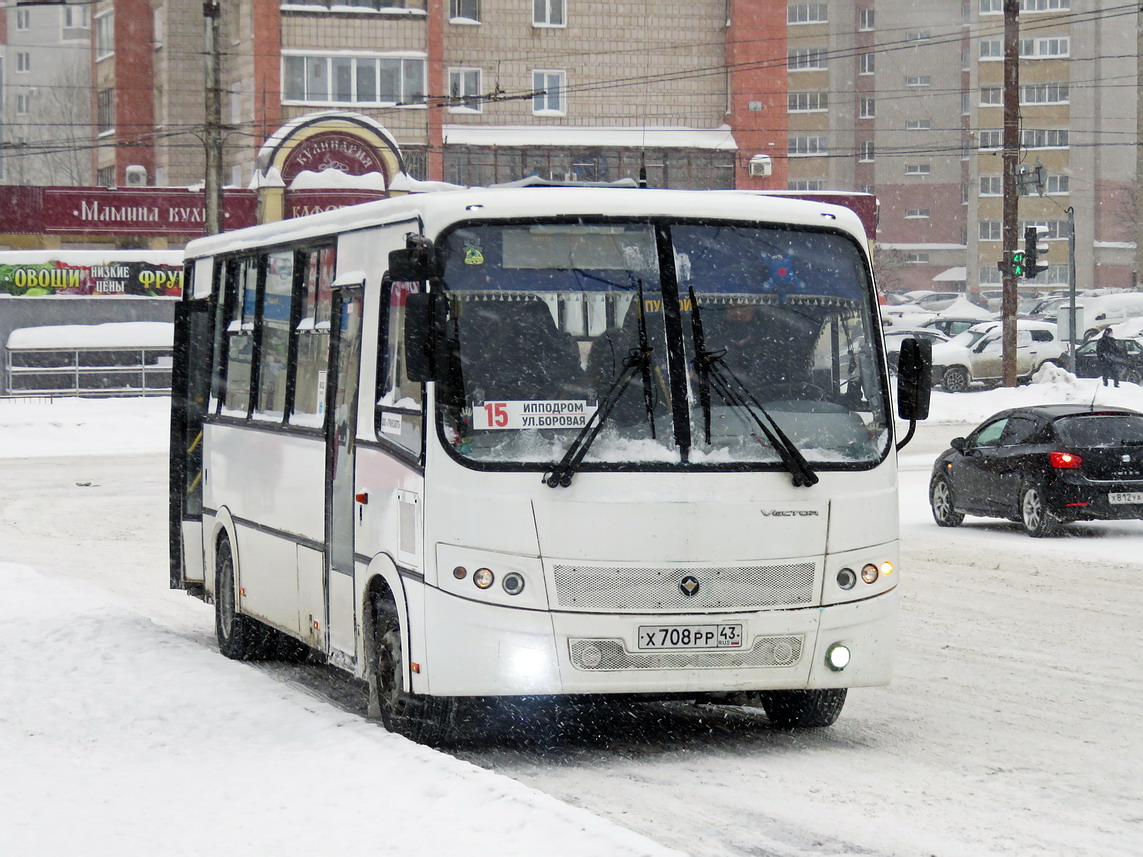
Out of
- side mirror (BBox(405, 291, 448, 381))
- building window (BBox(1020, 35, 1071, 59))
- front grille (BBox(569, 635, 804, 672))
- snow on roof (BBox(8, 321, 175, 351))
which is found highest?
building window (BBox(1020, 35, 1071, 59))

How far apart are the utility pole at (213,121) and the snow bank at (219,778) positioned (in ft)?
81.2

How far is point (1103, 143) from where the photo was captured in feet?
349

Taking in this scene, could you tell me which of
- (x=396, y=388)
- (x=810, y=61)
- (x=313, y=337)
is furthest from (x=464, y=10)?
(x=810, y=61)

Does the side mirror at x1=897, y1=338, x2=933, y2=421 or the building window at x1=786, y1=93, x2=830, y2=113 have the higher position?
the building window at x1=786, y1=93, x2=830, y2=113

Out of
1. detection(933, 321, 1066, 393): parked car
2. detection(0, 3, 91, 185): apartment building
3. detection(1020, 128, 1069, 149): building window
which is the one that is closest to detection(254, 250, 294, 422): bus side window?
detection(933, 321, 1066, 393): parked car

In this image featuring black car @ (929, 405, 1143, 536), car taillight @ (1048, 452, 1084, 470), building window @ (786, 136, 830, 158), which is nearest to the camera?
black car @ (929, 405, 1143, 536)

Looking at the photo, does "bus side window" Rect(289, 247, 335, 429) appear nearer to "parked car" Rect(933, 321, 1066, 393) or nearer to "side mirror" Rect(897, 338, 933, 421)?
"side mirror" Rect(897, 338, 933, 421)

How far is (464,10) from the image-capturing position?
61375 millimetres

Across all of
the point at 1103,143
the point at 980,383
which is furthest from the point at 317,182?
the point at 1103,143

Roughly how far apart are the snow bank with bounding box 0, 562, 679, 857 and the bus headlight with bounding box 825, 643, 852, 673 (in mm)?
1903

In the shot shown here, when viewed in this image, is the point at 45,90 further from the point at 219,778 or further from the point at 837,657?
the point at 219,778

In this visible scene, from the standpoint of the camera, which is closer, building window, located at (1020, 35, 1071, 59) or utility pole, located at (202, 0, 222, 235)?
utility pole, located at (202, 0, 222, 235)

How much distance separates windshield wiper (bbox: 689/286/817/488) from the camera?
8547mm

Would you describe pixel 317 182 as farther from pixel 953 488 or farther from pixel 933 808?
pixel 933 808
